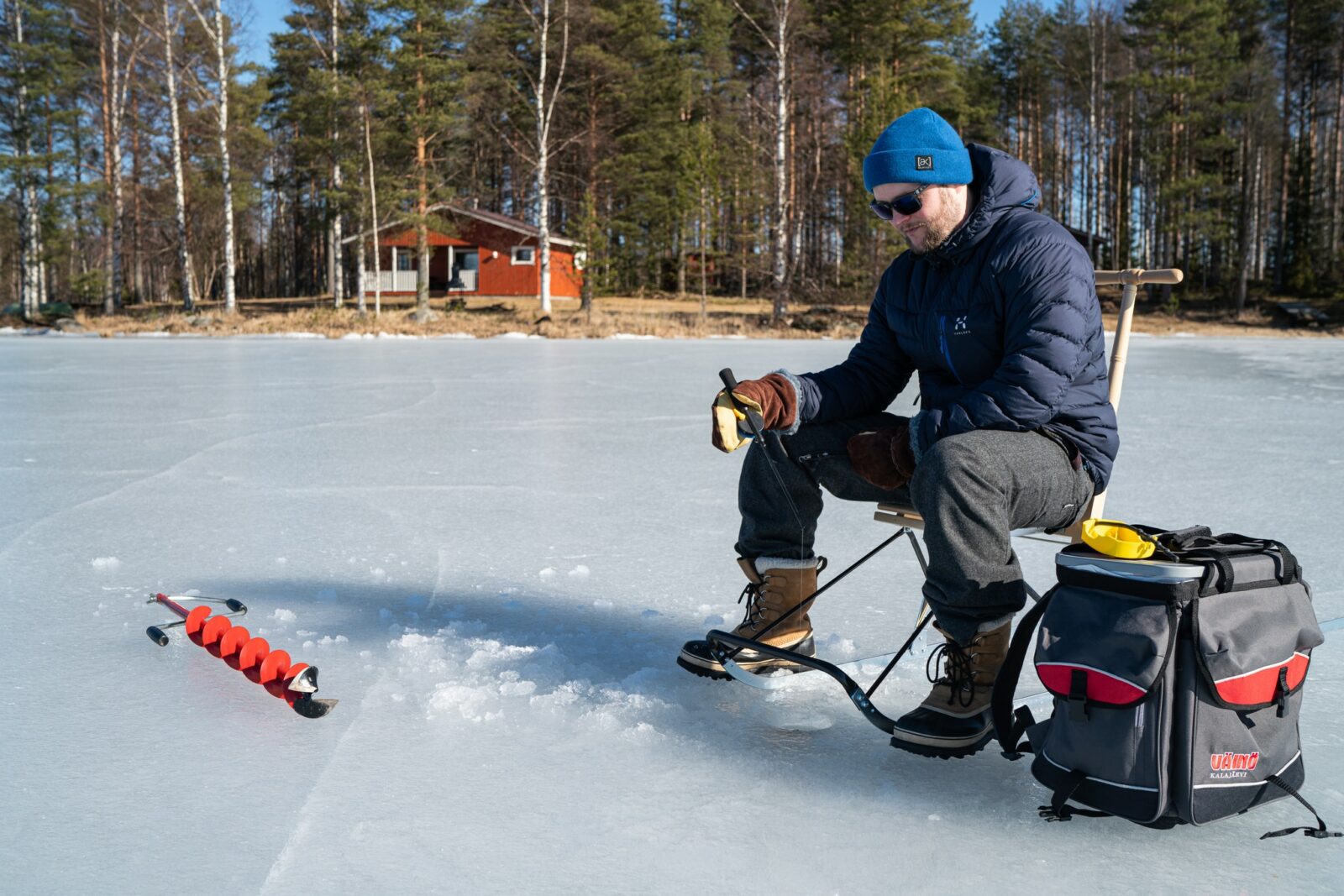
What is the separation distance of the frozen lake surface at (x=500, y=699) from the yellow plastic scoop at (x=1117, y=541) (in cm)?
49

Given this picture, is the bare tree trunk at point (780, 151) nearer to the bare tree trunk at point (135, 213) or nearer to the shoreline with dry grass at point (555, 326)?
the shoreline with dry grass at point (555, 326)

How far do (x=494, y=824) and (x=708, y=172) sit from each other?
108 feet

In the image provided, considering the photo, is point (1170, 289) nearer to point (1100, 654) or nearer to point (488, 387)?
point (488, 387)

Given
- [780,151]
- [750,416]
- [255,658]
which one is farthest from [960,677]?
[780,151]

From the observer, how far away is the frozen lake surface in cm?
180

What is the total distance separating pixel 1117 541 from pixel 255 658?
1869 mm

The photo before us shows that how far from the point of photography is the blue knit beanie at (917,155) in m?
2.36

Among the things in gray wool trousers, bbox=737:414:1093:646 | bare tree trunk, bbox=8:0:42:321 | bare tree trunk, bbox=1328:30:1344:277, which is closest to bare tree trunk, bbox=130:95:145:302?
bare tree trunk, bbox=8:0:42:321

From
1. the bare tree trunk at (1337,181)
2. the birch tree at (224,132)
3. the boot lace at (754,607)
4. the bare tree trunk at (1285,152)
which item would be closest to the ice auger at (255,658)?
the boot lace at (754,607)

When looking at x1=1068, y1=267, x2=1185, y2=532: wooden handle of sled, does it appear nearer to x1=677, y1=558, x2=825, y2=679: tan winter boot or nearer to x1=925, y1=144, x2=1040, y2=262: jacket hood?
x1=925, y1=144, x2=1040, y2=262: jacket hood

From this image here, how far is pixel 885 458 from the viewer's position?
240 cm

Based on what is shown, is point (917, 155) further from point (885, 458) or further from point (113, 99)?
point (113, 99)

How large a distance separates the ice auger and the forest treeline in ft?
72.2

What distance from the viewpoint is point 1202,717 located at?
72.5 inches
